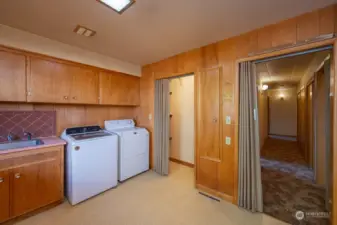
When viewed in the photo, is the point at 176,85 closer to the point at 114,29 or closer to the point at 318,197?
the point at 114,29

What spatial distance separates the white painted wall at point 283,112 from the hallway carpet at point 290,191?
395cm

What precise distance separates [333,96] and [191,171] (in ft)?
8.73

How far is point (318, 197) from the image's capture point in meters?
2.30

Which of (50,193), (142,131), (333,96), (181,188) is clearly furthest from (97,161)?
(333,96)

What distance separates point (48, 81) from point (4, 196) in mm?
1526

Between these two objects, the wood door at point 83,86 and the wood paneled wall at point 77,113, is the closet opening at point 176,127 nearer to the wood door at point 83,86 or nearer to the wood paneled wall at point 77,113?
the wood paneled wall at point 77,113

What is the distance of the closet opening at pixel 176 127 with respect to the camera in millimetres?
3109

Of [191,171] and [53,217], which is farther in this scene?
A: [191,171]

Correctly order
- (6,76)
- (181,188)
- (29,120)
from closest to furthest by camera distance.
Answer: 1. (6,76)
2. (29,120)
3. (181,188)

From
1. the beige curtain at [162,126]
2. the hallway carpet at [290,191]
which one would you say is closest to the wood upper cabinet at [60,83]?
the beige curtain at [162,126]

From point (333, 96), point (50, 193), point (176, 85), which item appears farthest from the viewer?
point (176, 85)

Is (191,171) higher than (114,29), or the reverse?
(114,29)

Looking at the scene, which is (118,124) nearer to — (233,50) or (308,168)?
(233,50)

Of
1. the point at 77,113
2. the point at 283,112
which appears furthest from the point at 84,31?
the point at 283,112
